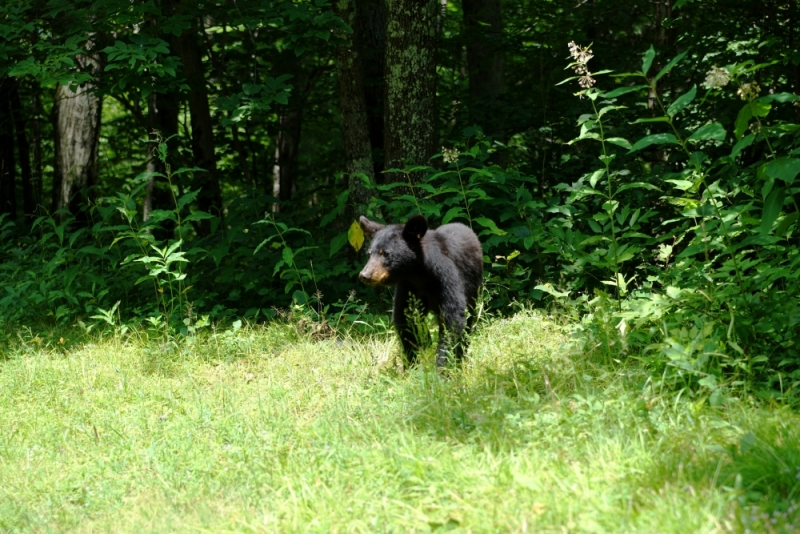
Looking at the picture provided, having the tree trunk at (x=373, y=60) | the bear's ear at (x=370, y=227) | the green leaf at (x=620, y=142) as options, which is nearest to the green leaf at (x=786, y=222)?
the green leaf at (x=620, y=142)

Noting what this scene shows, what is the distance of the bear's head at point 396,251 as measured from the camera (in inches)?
215

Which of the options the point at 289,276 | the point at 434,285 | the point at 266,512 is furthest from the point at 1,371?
the point at 266,512

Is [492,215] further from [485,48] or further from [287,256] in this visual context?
[485,48]

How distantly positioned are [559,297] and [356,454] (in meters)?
2.74

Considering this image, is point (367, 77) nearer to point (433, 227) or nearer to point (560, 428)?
point (433, 227)

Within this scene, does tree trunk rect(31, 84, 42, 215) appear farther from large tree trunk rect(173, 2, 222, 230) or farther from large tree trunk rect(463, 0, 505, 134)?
large tree trunk rect(463, 0, 505, 134)

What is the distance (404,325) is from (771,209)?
276 cm

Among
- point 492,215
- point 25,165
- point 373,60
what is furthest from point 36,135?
point 492,215

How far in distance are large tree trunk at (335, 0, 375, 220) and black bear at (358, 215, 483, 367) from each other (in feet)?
6.03

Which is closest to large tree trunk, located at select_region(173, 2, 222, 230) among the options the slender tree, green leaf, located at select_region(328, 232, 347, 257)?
the slender tree

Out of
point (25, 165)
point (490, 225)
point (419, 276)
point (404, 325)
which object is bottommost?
point (404, 325)

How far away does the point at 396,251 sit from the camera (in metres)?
5.50

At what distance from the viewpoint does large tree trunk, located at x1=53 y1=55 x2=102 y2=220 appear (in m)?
10.6

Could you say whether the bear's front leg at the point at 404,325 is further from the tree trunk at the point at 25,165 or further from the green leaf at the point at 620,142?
the tree trunk at the point at 25,165
